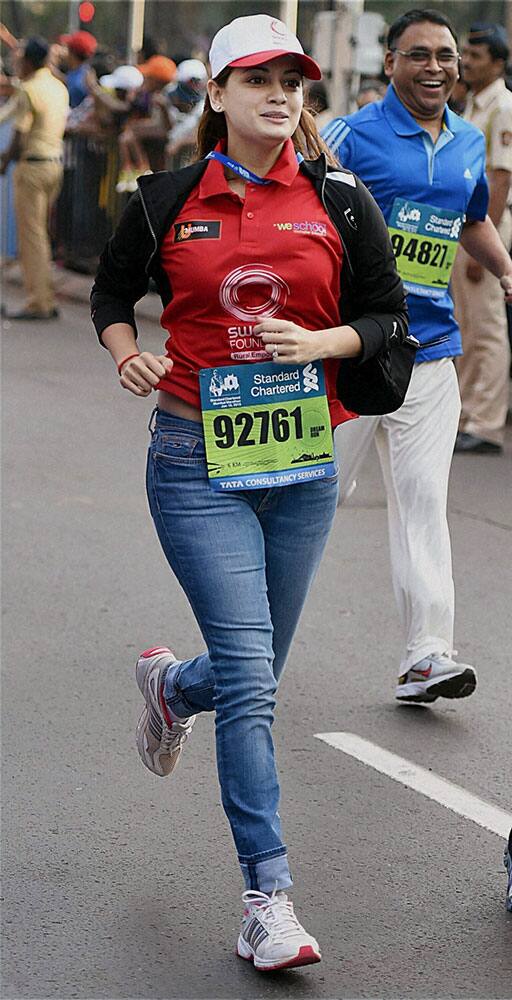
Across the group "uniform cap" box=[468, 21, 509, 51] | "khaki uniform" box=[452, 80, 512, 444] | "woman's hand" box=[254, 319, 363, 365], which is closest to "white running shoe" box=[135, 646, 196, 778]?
"woman's hand" box=[254, 319, 363, 365]

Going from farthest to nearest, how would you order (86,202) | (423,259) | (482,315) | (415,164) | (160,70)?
(86,202)
(160,70)
(482,315)
(423,259)
(415,164)

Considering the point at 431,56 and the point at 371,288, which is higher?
the point at 431,56

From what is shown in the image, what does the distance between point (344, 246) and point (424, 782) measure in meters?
1.77

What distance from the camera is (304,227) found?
3629 mm

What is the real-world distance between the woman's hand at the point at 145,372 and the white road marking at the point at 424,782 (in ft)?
5.34

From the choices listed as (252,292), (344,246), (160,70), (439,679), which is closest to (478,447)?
(439,679)

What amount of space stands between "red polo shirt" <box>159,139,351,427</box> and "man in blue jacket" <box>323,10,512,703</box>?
1.72 m

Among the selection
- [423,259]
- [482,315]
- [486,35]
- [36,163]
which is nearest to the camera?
[423,259]

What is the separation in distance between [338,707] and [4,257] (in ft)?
45.2

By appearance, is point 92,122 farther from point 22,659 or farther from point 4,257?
point 22,659

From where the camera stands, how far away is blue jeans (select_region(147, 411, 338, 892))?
354cm

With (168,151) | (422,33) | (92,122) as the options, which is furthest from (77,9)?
(422,33)

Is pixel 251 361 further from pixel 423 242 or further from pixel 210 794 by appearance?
pixel 423 242

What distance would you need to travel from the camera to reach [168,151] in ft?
53.2
